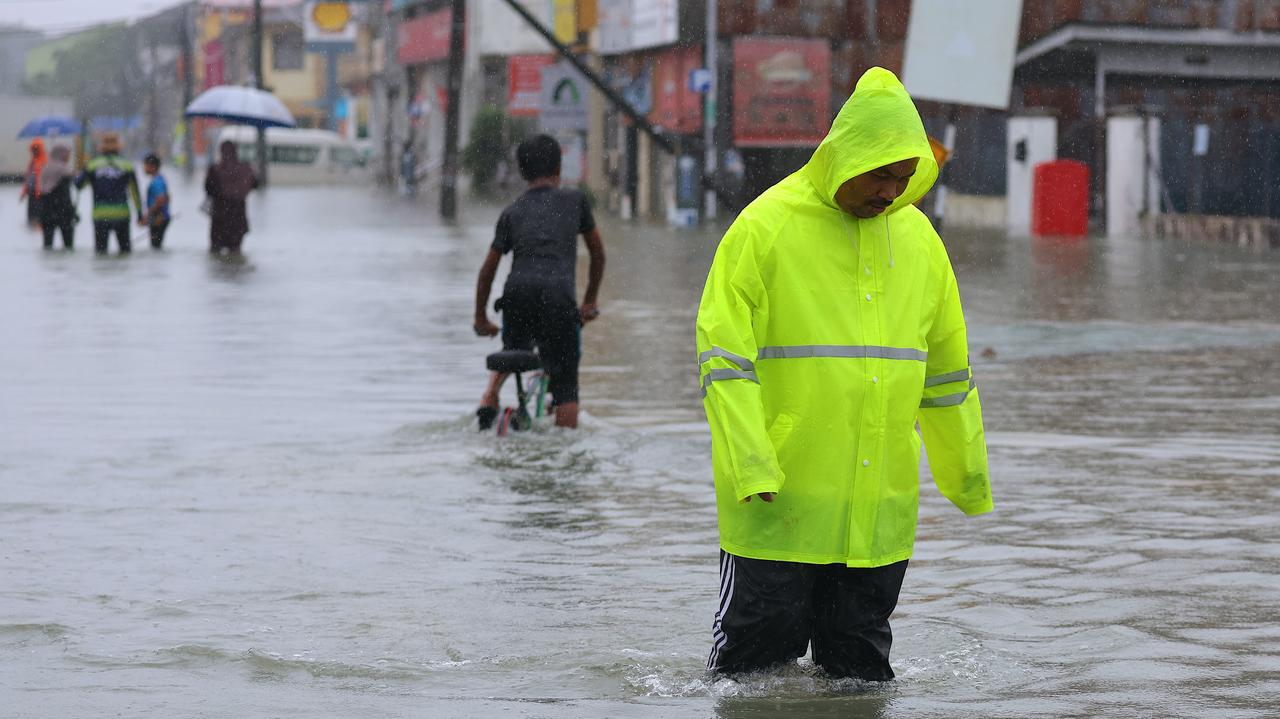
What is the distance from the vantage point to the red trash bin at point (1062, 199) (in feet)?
121

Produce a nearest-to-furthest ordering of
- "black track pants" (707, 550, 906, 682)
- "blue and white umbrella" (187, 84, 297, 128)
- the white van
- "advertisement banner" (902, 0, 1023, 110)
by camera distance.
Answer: "black track pants" (707, 550, 906, 682)
"advertisement banner" (902, 0, 1023, 110)
"blue and white umbrella" (187, 84, 297, 128)
the white van

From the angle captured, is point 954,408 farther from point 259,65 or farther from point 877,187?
point 259,65

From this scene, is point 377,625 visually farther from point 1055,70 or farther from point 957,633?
point 1055,70

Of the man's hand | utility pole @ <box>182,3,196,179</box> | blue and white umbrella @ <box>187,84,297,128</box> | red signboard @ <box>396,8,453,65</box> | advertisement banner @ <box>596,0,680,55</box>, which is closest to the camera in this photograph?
the man's hand

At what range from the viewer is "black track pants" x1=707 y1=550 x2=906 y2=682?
17.1 feet

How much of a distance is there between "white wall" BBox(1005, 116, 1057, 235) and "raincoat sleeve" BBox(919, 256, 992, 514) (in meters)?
33.0

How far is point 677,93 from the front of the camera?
48.2m

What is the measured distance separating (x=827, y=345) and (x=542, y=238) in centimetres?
514

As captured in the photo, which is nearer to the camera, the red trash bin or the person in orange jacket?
the person in orange jacket

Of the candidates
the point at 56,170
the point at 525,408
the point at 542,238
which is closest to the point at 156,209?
the point at 56,170

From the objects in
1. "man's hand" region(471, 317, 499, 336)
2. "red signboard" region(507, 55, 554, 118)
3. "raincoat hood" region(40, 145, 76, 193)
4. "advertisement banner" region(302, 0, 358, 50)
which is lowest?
"man's hand" region(471, 317, 499, 336)

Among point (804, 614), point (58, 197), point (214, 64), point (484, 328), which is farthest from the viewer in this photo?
point (214, 64)

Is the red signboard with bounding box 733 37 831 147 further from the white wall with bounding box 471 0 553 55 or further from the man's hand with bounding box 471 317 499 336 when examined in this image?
the man's hand with bounding box 471 317 499 336

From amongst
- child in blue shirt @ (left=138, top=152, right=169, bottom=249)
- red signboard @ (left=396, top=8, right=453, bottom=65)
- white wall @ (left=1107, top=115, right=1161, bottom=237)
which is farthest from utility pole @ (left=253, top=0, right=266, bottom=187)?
child in blue shirt @ (left=138, top=152, right=169, bottom=249)
